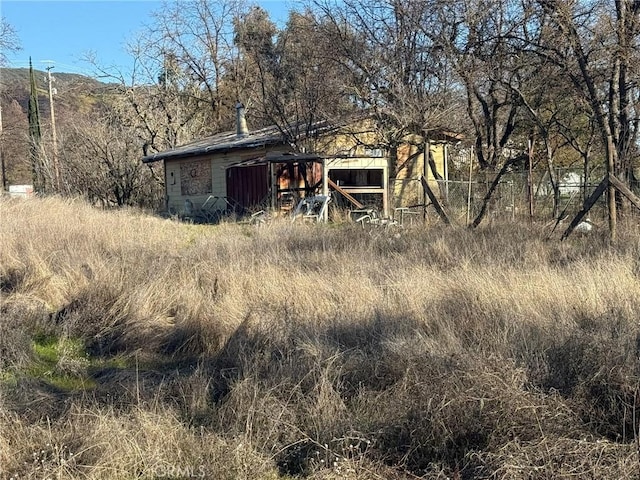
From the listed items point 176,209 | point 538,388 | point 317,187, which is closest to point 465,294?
point 538,388

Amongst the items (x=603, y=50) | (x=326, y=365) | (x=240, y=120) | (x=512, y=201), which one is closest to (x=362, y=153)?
(x=240, y=120)

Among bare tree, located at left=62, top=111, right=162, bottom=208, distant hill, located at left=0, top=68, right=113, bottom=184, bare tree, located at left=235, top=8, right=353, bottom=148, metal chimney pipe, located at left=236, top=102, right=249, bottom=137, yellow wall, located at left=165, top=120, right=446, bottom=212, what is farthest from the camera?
distant hill, located at left=0, top=68, right=113, bottom=184

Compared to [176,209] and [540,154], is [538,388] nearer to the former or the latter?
[540,154]

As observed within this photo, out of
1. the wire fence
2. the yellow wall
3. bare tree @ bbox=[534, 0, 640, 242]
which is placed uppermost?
bare tree @ bbox=[534, 0, 640, 242]

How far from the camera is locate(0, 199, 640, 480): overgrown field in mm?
3188

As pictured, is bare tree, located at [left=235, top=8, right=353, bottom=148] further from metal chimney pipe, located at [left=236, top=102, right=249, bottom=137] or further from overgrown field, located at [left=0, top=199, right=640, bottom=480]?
overgrown field, located at [left=0, top=199, right=640, bottom=480]

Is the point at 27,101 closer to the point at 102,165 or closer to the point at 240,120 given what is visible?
the point at 102,165

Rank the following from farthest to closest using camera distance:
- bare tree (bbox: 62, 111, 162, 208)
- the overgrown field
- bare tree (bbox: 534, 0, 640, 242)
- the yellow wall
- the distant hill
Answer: the distant hill
bare tree (bbox: 62, 111, 162, 208)
the yellow wall
bare tree (bbox: 534, 0, 640, 242)
the overgrown field

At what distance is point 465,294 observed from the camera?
5.71m

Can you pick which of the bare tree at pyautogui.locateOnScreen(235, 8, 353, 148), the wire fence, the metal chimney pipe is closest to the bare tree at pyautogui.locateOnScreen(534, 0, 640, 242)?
the wire fence

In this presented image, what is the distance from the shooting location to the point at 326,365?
4254mm

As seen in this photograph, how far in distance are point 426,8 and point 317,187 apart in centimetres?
660

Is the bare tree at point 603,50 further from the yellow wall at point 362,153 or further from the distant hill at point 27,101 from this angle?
the distant hill at point 27,101

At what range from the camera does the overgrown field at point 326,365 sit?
3.19 meters
